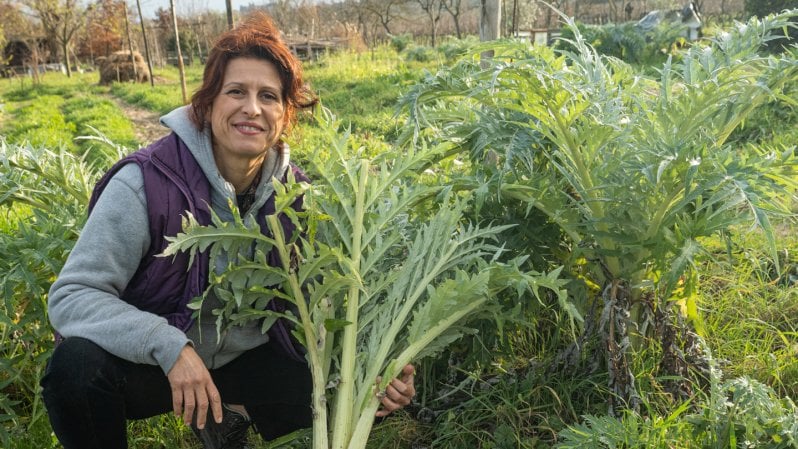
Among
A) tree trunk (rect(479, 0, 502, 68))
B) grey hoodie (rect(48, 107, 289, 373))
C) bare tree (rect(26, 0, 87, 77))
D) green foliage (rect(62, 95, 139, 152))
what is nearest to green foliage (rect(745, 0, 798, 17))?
tree trunk (rect(479, 0, 502, 68))

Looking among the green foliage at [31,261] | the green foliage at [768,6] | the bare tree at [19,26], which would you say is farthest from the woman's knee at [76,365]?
the bare tree at [19,26]

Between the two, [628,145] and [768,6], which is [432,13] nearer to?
[768,6]

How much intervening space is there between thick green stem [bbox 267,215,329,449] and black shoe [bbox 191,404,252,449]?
1.80ft

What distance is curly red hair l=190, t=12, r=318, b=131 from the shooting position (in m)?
2.25

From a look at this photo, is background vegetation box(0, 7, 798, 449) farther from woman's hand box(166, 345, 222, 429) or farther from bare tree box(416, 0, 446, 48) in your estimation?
bare tree box(416, 0, 446, 48)

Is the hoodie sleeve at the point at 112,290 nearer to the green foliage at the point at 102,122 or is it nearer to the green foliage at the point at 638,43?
the green foliage at the point at 102,122

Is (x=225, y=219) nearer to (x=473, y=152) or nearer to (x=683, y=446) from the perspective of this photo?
(x=473, y=152)

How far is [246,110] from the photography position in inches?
86.3

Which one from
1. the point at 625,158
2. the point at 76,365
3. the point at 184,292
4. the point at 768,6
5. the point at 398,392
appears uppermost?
the point at 768,6

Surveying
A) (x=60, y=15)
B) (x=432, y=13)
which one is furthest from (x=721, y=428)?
(x=60, y=15)

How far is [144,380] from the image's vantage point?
6.73ft

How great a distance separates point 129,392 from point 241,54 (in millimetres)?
1244

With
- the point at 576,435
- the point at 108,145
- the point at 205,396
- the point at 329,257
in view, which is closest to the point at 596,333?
the point at 576,435

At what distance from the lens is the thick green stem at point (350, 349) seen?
6.34ft
